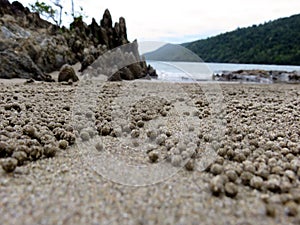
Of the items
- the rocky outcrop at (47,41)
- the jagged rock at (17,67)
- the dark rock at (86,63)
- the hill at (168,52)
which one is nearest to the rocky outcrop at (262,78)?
the rocky outcrop at (47,41)

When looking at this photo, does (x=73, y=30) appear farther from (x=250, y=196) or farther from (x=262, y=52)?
(x=262, y=52)

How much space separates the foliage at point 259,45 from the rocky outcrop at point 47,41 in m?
25.5

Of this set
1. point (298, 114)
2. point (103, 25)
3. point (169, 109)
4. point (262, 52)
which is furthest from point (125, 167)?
point (262, 52)

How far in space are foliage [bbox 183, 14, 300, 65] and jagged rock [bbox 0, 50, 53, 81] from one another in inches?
1458

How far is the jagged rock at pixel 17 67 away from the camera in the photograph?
283 inches

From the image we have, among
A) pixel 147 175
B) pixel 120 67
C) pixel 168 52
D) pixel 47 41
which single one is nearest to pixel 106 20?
pixel 47 41

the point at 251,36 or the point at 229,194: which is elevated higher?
the point at 251,36

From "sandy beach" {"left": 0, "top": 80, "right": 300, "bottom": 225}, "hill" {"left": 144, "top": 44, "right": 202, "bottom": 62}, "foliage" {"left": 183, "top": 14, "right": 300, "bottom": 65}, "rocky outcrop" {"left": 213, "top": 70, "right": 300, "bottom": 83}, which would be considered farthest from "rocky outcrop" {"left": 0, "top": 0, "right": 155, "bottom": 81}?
"foliage" {"left": 183, "top": 14, "right": 300, "bottom": 65}

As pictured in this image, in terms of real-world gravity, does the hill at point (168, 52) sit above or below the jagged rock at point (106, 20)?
below

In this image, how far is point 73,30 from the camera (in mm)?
18281

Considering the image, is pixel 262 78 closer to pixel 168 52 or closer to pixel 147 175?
pixel 168 52

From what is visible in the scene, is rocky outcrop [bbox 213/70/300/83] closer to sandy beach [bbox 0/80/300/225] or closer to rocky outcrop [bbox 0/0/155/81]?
rocky outcrop [bbox 0/0/155/81]

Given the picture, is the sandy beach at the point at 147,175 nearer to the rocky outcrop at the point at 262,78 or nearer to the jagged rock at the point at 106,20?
the rocky outcrop at the point at 262,78

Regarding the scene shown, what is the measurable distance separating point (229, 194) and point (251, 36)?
52.4 meters
